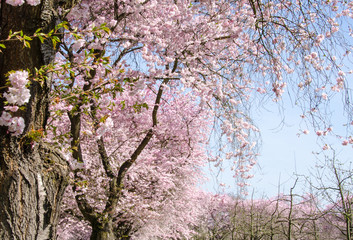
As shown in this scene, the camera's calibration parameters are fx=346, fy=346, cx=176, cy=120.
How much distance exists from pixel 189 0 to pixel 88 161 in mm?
5193

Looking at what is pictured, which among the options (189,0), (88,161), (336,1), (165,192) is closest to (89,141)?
(88,161)

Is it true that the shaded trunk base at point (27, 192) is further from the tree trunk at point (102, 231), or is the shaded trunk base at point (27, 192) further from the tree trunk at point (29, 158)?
the tree trunk at point (102, 231)

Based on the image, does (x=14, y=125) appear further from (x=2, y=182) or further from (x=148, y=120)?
(x=148, y=120)

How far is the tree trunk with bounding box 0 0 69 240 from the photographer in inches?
128

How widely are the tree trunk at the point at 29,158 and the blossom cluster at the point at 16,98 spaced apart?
0.42ft

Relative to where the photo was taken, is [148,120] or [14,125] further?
[148,120]

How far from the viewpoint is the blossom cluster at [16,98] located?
2.92 m

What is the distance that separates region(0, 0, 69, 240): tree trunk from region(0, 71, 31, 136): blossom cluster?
13 centimetres

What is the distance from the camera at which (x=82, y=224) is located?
11578 mm

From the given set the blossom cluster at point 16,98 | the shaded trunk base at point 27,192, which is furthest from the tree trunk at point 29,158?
the blossom cluster at point 16,98

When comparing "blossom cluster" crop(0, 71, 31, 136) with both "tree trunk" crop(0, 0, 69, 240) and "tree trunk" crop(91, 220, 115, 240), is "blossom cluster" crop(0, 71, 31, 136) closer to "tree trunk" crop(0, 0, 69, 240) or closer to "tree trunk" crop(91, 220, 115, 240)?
"tree trunk" crop(0, 0, 69, 240)

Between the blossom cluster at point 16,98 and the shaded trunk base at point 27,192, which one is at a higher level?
the blossom cluster at point 16,98

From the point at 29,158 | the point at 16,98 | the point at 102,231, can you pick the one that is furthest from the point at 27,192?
the point at 102,231

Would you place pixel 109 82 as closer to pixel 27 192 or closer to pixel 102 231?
pixel 27 192
